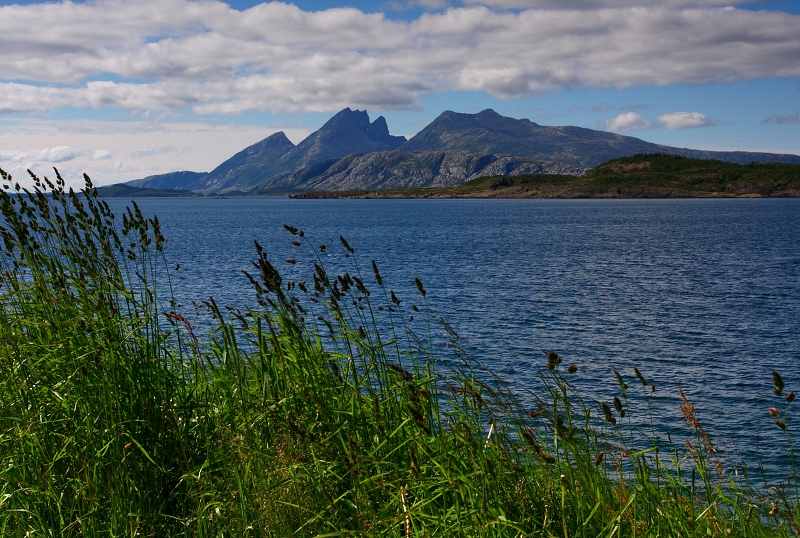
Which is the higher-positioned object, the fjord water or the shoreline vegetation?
the shoreline vegetation

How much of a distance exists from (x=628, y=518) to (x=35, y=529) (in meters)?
4.60

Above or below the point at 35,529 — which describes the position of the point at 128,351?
above

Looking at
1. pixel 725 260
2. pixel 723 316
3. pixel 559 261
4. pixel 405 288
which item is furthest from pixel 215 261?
pixel 725 260

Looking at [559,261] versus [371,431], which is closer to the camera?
[371,431]

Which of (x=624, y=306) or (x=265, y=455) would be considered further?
(x=624, y=306)

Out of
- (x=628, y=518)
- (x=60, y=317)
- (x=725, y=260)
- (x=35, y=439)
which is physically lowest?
(x=725, y=260)

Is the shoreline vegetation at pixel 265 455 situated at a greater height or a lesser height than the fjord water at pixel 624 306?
greater

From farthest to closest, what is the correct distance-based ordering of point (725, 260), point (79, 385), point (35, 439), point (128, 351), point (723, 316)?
1. point (725, 260)
2. point (723, 316)
3. point (128, 351)
4. point (79, 385)
5. point (35, 439)

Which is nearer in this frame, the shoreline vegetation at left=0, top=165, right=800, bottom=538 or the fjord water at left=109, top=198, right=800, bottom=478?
the shoreline vegetation at left=0, top=165, right=800, bottom=538

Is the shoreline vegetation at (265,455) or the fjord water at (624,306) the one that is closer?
the shoreline vegetation at (265,455)

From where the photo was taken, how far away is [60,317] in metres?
7.18

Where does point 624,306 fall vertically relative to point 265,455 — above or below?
below

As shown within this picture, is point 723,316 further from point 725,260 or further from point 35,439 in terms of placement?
point 35,439

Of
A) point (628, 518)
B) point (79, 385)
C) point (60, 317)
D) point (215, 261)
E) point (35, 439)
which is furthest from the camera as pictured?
point (215, 261)
